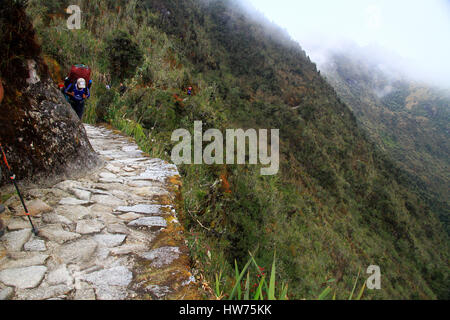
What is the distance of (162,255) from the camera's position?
1.41 meters

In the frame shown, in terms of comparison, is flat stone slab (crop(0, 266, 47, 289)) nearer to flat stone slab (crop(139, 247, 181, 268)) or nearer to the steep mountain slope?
flat stone slab (crop(139, 247, 181, 268))

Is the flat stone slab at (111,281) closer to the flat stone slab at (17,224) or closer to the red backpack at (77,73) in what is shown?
the flat stone slab at (17,224)

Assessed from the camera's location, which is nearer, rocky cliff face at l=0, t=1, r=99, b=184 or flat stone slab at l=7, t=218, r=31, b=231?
flat stone slab at l=7, t=218, r=31, b=231

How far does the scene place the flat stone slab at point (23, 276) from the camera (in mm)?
1072

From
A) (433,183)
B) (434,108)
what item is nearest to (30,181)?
(433,183)

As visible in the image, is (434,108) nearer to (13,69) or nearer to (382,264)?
(382,264)

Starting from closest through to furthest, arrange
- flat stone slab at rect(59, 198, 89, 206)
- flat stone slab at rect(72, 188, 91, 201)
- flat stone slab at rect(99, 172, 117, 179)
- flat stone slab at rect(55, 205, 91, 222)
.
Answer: flat stone slab at rect(55, 205, 91, 222), flat stone slab at rect(59, 198, 89, 206), flat stone slab at rect(72, 188, 91, 201), flat stone slab at rect(99, 172, 117, 179)

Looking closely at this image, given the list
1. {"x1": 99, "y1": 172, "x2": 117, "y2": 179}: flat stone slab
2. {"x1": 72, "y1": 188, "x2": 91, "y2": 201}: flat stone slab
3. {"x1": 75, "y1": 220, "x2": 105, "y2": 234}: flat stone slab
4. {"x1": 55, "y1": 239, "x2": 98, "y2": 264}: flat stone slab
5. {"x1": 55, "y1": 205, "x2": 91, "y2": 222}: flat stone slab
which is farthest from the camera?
{"x1": 99, "y1": 172, "x2": 117, "y2": 179}: flat stone slab

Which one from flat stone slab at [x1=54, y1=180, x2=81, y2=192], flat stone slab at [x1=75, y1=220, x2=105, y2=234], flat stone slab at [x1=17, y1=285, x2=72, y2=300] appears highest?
flat stone slab at [x1=54, y1=180, x2=81, y2=192]

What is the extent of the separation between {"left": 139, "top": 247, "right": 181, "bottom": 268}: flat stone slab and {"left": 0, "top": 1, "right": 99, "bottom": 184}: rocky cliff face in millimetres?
1173

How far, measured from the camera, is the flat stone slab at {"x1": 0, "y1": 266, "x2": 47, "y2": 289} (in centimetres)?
107

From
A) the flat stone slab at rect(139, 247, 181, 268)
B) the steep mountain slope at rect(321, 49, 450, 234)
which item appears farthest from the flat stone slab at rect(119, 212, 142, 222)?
the steep mountain slope at rect(321, 49, 450, 234)

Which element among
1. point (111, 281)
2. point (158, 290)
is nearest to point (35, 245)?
point (111, 281)

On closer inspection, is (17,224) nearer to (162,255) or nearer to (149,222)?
(149,222)
